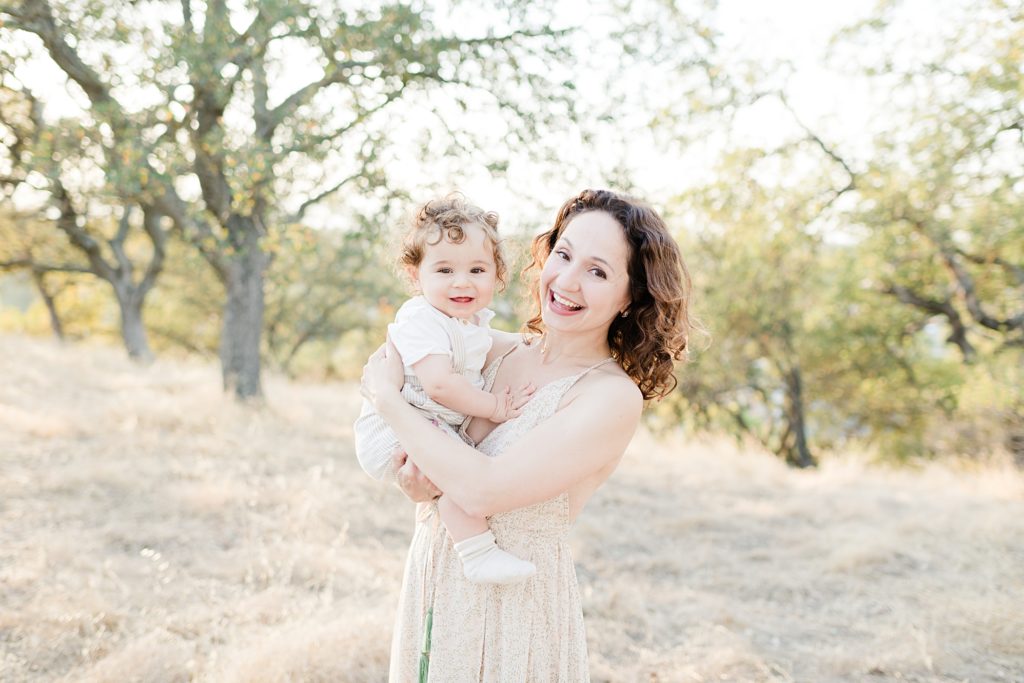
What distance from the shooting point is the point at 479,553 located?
173cm

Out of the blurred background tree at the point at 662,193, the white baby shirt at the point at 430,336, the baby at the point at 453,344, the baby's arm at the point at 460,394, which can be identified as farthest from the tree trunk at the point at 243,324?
the baby's arm at the point at 460,394

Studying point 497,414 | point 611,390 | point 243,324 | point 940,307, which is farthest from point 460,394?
point 940,307

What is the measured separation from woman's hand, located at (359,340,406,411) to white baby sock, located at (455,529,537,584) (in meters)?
0.39

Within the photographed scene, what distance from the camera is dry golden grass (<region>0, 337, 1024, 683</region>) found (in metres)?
3.46

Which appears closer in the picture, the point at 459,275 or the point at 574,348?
the point at 574,348

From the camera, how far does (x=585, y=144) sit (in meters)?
7.00

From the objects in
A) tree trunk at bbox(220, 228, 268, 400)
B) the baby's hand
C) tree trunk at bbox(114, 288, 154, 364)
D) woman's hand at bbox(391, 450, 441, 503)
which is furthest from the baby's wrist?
tree trunk at bbox(114, 288, 154, 364)

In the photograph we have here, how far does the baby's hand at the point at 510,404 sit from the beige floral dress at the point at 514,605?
27 mm

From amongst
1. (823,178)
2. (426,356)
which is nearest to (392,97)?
(426,356)

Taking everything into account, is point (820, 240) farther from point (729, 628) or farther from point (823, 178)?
point (729, 628)

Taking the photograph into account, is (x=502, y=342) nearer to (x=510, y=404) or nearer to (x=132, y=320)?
(x=510, y=404)

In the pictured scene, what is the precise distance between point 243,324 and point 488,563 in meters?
7.81

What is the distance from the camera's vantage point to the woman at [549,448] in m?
1.67

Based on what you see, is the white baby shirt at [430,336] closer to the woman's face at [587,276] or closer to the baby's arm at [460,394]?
the baby's arm at [460,394]
